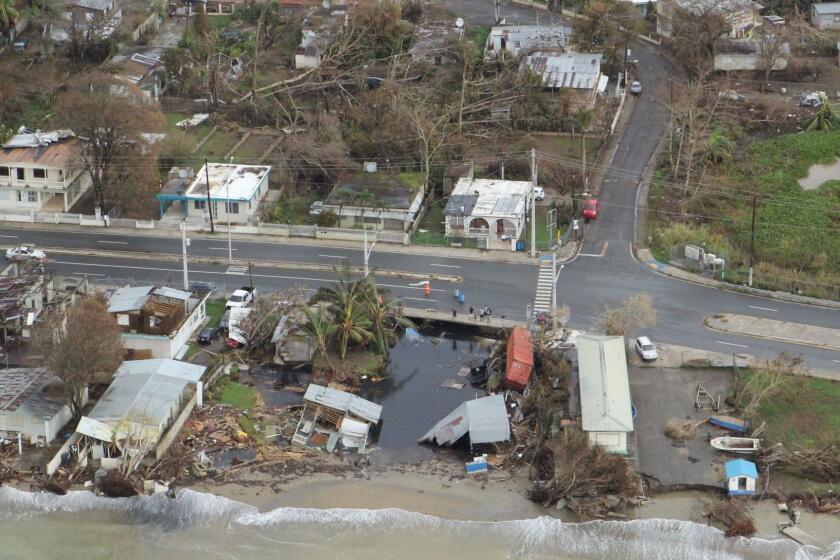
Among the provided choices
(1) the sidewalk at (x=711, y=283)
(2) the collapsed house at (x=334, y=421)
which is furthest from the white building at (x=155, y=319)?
(1) the sidewalk at (x=711, y=283)

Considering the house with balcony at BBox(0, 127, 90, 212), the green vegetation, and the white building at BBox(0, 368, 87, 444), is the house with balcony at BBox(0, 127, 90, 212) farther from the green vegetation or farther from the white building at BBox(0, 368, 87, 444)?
the green vegetation

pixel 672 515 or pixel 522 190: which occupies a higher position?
pixel 522 190

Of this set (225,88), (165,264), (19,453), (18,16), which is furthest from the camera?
(18,16)

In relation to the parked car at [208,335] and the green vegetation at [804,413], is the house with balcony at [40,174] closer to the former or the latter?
the parked car at [208,335]

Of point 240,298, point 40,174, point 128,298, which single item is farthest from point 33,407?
point 40,174

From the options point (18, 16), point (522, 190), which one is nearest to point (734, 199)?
point (522, 190)

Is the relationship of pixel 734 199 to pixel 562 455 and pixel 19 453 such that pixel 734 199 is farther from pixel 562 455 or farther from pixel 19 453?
pixel 19 453

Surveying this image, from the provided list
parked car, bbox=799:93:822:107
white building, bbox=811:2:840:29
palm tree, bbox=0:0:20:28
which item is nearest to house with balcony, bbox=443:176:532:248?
parked car, bbox=799:93:822:107
